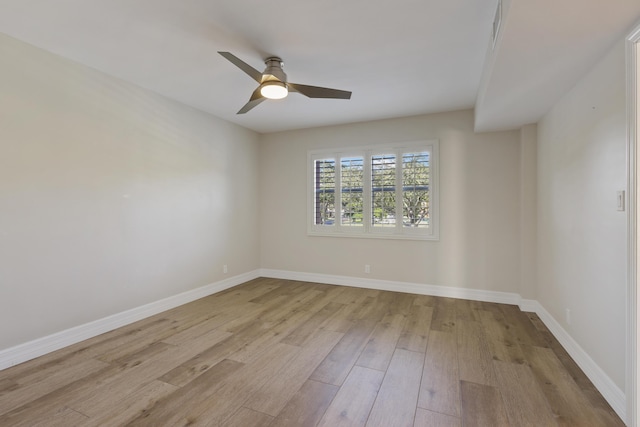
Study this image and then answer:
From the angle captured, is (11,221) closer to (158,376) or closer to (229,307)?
(158,376)

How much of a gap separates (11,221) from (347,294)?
147 inches

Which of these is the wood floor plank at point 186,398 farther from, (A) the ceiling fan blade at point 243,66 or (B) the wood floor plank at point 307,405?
(A) the ceiling fan blade at point 243,66

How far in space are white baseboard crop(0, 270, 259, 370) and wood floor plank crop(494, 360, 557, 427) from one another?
11.8 ft

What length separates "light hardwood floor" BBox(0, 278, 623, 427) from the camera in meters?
1.87

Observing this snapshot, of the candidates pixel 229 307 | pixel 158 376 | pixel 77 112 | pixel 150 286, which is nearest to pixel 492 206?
pixel 229 307

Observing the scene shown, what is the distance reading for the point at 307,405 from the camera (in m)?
1.96

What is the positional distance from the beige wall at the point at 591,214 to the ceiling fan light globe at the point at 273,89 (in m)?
2.34

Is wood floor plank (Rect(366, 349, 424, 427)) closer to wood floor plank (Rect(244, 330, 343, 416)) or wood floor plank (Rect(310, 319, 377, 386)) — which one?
wood floor plank (Rect(310, 319, 377, 386))

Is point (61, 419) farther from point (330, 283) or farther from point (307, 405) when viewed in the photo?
point (330, 283)

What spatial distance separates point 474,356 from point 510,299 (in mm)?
1858

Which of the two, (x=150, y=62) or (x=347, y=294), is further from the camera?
(x=347, y=294)

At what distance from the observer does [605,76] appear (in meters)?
2.12

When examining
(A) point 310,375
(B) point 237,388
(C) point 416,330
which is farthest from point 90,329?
(C) point 416,330

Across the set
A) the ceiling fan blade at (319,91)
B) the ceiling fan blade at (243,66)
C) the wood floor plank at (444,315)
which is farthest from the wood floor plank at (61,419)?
the wood floor plank at (444,315)
